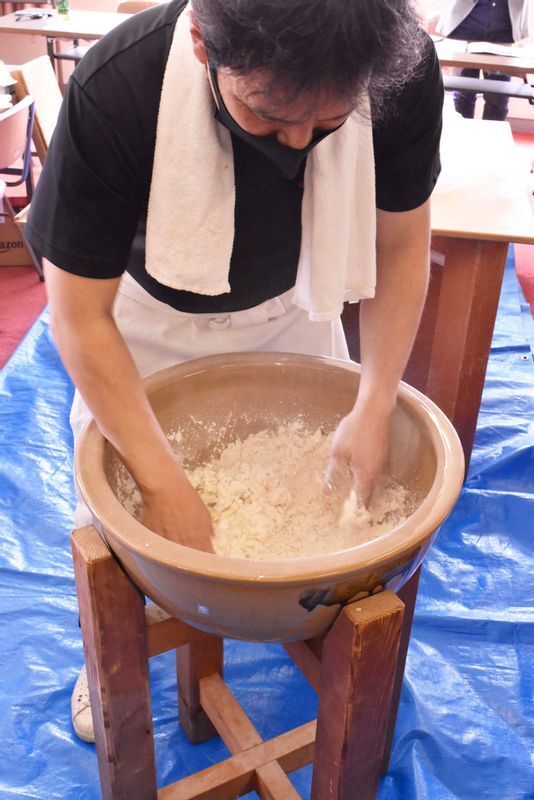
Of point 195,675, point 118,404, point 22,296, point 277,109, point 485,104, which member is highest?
point 277,109

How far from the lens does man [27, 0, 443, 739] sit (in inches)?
26.5

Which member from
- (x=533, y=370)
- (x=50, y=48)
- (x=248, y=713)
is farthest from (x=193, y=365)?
(x=50, y=48)

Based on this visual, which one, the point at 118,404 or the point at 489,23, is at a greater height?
the point at 489,23

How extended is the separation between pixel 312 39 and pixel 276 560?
484mm

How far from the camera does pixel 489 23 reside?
482 centimetres

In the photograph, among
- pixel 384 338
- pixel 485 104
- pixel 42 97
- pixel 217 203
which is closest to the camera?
pixel 217 203

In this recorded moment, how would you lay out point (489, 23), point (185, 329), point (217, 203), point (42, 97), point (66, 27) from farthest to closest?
1. point (489, 23)
2. point (66, 27)
3. point (42, 97)
4. point (185, 329)
5. point (217, 203)

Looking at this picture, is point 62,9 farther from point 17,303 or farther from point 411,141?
point 411,141

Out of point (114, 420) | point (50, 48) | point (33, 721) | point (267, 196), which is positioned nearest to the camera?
point (114, 420)

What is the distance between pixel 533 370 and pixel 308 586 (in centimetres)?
220

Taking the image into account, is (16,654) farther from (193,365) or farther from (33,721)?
(193,365)

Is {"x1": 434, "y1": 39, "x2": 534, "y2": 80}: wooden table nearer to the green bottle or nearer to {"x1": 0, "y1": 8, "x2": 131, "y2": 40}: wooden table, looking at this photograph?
{"x1": 0, "y1": 8, "x2": 131, "y2": 40}: wooden table

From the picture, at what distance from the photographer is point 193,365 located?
111 centimetres

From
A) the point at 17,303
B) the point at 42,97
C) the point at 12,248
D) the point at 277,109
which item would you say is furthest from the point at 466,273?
the point at 12,248
